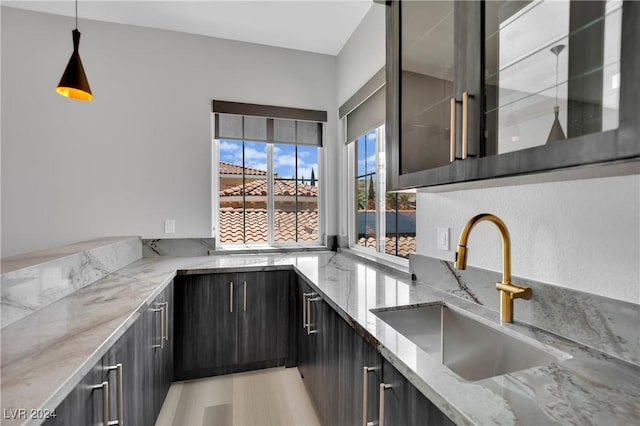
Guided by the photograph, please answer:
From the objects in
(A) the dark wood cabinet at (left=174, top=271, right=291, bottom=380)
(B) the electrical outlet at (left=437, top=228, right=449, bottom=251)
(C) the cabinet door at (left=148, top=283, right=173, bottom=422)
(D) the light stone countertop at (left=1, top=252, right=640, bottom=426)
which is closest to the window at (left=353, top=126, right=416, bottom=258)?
(B) the electrical outlet at (left=437, top=228, right=449, bottom=251)

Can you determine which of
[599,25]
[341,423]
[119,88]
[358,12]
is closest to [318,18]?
[358,12]

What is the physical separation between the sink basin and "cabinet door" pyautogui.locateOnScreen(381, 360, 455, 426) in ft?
1.08

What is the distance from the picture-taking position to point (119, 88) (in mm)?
2578

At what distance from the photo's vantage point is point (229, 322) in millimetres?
2191

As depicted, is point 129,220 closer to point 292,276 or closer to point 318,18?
point 292,276

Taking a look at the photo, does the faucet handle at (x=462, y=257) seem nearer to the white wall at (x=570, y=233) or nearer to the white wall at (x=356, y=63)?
the white wall at (x=570, y=233)

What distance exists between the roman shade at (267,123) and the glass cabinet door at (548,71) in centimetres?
222

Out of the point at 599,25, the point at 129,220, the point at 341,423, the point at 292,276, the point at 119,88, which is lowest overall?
the point at 341,423

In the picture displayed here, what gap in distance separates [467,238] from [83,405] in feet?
4.03

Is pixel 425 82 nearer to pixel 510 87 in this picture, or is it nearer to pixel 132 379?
pixel 510 87

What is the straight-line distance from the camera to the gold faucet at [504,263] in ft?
3.27

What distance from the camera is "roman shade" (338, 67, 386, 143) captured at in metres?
2.18

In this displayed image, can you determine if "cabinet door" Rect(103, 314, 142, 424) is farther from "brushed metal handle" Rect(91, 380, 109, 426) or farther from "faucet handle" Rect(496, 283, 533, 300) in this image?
"faucet handle" Rect(496, 283, 533, 300)

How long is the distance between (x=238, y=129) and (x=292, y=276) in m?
1.49
